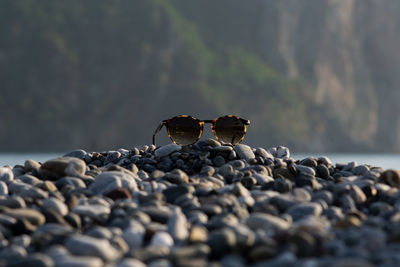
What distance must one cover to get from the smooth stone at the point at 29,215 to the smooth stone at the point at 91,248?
613 mm

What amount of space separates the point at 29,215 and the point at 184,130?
2.80 meters

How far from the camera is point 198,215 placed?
3.39 m

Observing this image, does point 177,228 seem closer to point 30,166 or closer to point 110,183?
point 110,183

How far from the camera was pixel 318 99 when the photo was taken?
6619cm

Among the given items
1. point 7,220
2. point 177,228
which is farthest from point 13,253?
point 177,228

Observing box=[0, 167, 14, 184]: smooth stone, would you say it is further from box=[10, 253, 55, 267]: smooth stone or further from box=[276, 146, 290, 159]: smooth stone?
box=[276, 146, 290, 159]: smooth stone

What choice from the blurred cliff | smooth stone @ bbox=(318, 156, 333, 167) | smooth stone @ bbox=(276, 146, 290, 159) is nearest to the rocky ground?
smooth stone @ bbox=(318, 156, 333, 167)

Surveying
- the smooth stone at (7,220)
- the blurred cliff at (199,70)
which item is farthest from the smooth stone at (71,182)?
the blurred cliff at (199,70)

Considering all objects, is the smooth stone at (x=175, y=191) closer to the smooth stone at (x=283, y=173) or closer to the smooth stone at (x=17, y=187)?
the smooth stone at (x=17, y=187)

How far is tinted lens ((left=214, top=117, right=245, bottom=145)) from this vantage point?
616cm

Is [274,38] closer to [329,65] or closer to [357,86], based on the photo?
[329,65]

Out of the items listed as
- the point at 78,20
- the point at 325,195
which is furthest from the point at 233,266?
the point at 78,20

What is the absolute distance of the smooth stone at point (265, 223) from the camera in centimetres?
306

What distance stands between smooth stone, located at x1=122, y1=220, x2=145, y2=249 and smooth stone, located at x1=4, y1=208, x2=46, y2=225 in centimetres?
64
